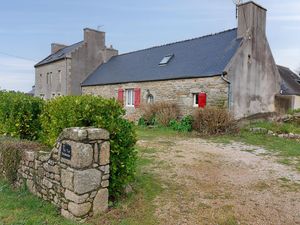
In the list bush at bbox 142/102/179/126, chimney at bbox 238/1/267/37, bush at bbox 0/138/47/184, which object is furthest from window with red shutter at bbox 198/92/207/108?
bush at bbox 0/138/47/184

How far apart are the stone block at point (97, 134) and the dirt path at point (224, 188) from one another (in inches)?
55.8

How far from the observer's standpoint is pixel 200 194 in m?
4.95

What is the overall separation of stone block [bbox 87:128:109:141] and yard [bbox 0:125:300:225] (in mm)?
1171

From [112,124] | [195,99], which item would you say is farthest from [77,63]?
[112,124]

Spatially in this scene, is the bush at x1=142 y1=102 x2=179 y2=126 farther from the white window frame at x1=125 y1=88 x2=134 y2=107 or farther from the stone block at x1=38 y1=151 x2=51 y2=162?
the stone block at x1=38 y1=151 x2=51 y2=162

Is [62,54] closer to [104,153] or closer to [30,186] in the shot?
[30,186]

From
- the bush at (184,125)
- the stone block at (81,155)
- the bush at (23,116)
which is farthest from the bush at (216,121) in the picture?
the stone block at (81,155)

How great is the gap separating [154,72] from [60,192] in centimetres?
1378

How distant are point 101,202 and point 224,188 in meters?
2.40

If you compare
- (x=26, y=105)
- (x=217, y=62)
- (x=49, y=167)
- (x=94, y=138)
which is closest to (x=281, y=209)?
(x=94, y=138)

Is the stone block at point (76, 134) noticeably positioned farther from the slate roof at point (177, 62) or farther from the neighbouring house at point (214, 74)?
the slate roof at point (177, 62)

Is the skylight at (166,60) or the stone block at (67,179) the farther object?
the skylight at (166,60)

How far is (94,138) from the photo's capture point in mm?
4148

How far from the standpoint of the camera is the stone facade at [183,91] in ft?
45.1
